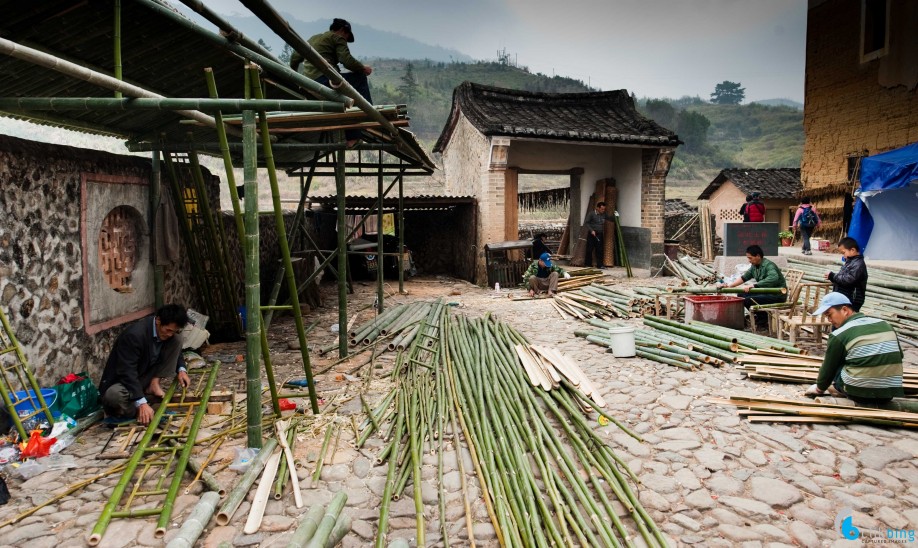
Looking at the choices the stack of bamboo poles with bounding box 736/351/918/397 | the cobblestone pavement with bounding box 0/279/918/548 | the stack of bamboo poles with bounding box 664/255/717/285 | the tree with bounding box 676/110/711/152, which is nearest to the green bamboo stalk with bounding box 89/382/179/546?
the cobblestone pavement with bounding box 0/279/918/548

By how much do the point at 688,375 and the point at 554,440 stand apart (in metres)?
2.67

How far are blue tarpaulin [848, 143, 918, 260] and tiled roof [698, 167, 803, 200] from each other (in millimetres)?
11369

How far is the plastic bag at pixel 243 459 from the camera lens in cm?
390

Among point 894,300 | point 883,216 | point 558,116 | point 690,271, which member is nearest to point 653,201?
point 690,271

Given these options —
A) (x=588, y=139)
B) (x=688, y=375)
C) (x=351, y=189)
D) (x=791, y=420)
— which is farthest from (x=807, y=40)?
(x=351, y=189)

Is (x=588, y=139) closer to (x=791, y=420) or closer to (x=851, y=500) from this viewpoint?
(x=791, y=420)

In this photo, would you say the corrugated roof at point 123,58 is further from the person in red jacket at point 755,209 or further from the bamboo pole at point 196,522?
the person in red jacket at point 755,209

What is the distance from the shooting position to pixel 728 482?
3.90 m

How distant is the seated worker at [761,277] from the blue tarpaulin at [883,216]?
4.53 metres

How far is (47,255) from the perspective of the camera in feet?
16.4

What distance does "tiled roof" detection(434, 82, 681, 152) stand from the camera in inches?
527

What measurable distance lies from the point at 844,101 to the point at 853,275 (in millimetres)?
7673

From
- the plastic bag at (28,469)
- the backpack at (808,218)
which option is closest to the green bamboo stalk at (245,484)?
the plastic bag at (28,469)

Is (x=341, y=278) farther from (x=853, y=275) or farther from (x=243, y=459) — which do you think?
(x=853, y=275)
